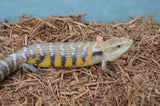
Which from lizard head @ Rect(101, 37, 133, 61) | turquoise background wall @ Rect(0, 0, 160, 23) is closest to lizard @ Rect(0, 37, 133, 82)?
lizard head @ Rect(101, 37, 133, 61)

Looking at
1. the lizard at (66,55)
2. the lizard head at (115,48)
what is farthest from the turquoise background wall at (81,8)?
the lizard head at (115,48)

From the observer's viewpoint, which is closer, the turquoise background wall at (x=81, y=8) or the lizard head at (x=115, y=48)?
the lizard head at (x=115, y=48)

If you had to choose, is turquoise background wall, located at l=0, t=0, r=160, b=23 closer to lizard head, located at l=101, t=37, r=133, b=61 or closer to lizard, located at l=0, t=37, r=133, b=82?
lizard, located at l=0, t=37, r=133, b=82

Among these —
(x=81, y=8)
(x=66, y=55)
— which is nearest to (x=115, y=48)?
(x=66, y=55)

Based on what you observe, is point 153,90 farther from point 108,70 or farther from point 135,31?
point 135,31

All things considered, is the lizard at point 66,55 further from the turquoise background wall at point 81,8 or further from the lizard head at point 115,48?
the turquoise background wall at point 81,8

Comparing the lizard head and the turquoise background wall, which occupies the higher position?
the turquoise background wall

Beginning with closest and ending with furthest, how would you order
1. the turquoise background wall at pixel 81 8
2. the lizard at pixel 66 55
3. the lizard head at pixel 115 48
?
1. the lizard head at pixel 115 48
2. the lizard at pixel 66 55
3. the turquoise background wall at pixel 81 8
